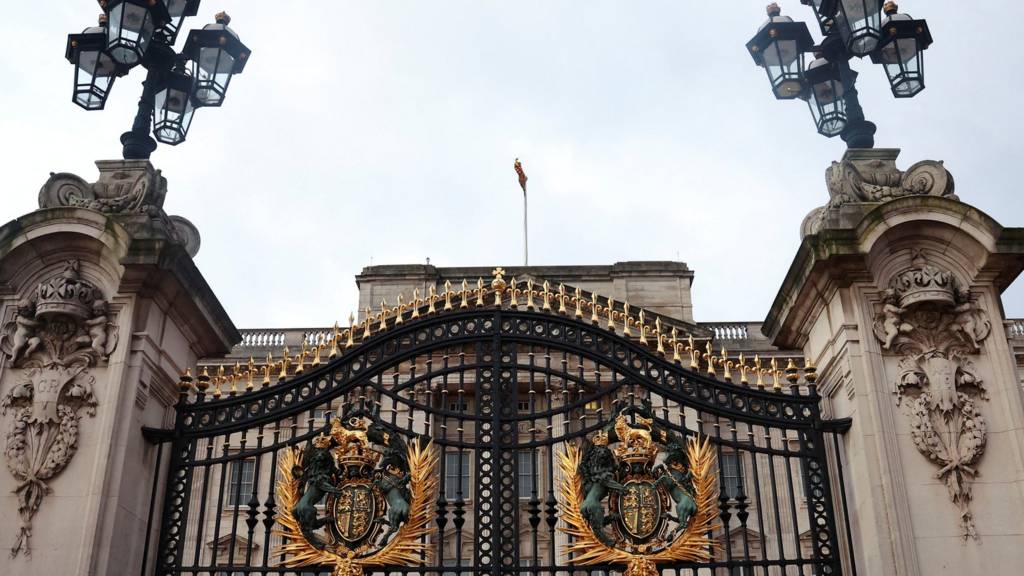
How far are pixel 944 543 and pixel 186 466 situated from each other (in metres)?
A: 6.43

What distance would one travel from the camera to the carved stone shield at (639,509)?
8.52 metres

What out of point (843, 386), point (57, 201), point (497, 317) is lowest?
point (843, 386)

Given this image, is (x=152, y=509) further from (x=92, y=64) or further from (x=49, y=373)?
(x=92, y=64)

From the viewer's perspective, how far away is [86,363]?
8773mm

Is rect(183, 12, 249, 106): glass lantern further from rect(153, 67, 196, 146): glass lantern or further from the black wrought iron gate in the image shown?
the black wrought iron gate

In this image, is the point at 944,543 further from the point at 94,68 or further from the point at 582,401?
the point at 94,68

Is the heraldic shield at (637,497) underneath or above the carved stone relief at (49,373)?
underneath

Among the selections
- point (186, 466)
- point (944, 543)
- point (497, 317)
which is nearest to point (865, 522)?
point (944, 543)

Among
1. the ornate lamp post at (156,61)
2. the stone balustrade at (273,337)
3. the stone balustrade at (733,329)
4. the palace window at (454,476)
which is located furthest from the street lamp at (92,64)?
the stone balustrade at (733,329)

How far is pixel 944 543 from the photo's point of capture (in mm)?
7914

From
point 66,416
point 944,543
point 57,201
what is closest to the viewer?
point 944,543

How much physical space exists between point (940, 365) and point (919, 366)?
0.16 meters

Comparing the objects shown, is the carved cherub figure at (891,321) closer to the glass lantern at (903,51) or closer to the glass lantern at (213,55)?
the glass lantern at (903,51)

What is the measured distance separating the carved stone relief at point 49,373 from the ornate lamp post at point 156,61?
1.75 m
